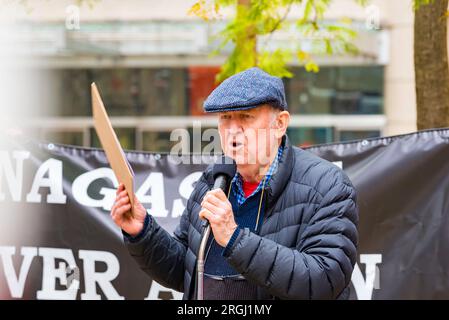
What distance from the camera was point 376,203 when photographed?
4066 millimetres

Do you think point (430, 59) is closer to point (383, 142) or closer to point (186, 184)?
point (383, 142)

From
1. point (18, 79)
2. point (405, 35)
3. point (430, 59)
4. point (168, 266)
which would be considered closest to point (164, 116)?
point (18, 79)

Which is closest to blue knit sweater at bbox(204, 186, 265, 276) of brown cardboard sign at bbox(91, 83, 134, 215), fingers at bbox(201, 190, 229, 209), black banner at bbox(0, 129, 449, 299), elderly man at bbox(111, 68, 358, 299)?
elderly man at bbox(111, 68, 358, 299)

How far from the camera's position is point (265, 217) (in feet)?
8.33

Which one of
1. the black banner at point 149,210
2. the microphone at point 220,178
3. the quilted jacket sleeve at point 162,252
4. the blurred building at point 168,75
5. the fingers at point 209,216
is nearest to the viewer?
the fingers at point 209,216

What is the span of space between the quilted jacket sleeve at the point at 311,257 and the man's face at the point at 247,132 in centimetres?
28

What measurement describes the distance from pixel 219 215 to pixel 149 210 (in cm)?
203

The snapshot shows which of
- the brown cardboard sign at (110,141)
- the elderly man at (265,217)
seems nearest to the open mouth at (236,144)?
the elderly man at (265,217)

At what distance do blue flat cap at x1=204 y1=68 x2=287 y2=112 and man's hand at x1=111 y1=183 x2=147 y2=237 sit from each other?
0.44 meters

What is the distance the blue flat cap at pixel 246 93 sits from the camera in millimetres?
2449

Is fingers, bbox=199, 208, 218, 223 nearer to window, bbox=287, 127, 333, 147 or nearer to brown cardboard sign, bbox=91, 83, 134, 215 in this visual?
brown cardboard sign, bbox=91, 83, 134, 215

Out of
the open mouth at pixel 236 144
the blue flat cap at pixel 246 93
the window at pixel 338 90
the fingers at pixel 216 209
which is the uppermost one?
the window at pixel 338 90

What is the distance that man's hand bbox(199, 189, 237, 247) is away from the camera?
2.30 m

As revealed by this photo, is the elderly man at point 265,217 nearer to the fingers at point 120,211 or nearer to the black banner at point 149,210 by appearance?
the fingers at point 120,211
